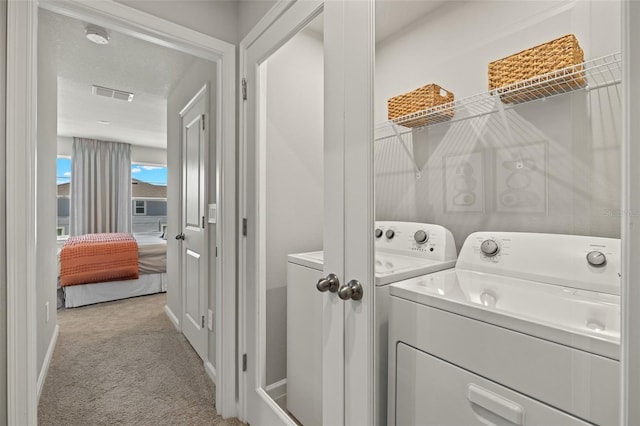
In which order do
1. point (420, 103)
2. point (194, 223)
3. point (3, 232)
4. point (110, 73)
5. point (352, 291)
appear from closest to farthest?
1. point (420, 103)
2. point (352, 291)
3. point (3, 232)
4. point (194, 223)
5. point (110, 73)

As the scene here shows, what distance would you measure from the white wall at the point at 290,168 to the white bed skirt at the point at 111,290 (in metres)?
3.42

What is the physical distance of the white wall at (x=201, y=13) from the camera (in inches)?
61.6

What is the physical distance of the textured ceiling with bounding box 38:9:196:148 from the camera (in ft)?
7.64

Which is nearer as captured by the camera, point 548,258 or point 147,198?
point 548,258

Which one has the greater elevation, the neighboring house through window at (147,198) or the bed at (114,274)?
the neighboring house through window at (147,198)

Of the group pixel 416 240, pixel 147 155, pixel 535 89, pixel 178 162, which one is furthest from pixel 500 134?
pixel 147 155

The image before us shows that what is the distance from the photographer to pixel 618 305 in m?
0.56

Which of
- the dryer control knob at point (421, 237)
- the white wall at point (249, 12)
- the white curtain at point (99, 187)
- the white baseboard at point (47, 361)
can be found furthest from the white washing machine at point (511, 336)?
the white curtain at point (99, 187)

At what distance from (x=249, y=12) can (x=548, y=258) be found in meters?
1.77

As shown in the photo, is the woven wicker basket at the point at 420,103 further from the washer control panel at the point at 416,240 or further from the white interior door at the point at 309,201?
the washer control panel at the point at 416,240

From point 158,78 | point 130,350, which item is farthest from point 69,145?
point 130,350

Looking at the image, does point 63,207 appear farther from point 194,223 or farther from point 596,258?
point 596,258

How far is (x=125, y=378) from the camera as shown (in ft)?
7.30

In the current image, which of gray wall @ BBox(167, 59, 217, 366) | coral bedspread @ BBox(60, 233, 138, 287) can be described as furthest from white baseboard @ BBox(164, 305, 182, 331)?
coral bedspread @ BBox(60, 233, 138, 287)
